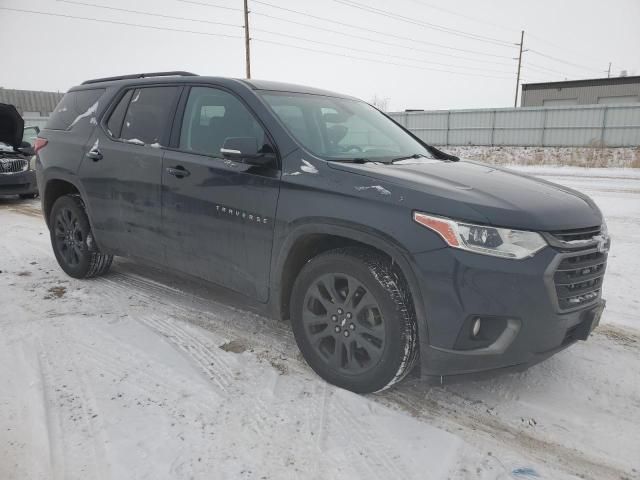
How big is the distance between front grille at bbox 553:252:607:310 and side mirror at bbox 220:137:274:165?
1761mm

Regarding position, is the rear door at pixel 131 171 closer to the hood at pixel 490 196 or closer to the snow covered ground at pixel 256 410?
the snow covered ground at pixel 256 410

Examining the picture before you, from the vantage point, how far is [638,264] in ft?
16.9

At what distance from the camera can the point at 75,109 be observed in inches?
180

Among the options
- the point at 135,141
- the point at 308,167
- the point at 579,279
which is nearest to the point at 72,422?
the point at 308,167

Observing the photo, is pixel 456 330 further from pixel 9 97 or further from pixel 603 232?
pixel 9 97

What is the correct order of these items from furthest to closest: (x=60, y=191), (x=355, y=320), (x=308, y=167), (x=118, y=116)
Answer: (x=60, y=191), (x=118, y=116), (x=308, y=167), (x=355, y=320)

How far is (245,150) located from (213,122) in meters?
0.71

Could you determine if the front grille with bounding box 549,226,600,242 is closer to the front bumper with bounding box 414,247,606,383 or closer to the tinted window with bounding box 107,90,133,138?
the front bumper with bounding box 414,247,606,383

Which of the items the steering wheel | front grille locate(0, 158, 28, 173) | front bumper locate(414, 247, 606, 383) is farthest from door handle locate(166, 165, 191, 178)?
front grille locate(0, 158, 28, 173)

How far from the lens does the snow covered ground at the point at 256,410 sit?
2.14 metres

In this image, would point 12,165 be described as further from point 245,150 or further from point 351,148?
point 351,148

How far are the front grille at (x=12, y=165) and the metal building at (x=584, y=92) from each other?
35284mm

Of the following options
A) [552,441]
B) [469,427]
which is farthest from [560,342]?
[469,427]

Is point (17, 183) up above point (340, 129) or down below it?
below
